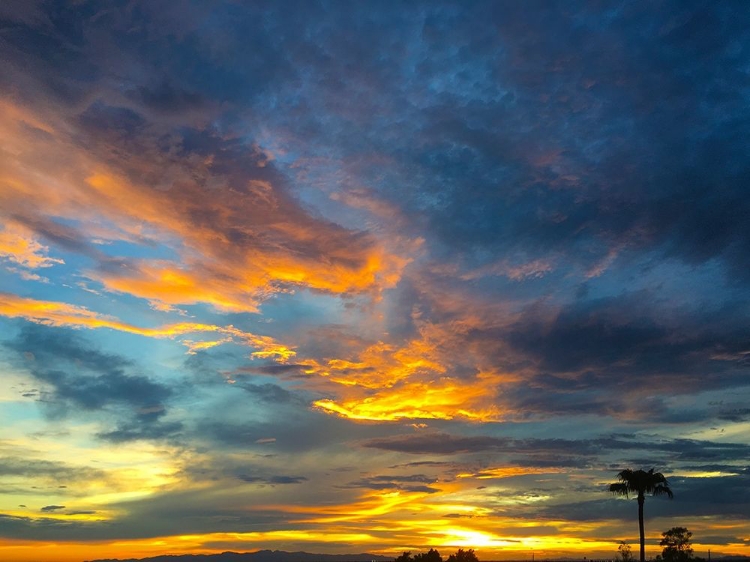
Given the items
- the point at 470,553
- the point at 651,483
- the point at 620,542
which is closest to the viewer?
the point at 651,483

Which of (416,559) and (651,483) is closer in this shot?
(651,483)

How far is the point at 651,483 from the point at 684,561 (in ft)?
58.3

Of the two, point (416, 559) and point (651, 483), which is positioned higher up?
point (651, 483)

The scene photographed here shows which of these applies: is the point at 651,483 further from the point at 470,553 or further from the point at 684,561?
the point at 470,553

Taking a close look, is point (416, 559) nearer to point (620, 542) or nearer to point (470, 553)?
point (470, 553)

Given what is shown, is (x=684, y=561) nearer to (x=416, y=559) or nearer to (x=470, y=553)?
(x=470, y=553)

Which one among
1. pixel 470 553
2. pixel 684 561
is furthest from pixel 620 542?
pixel 470 553

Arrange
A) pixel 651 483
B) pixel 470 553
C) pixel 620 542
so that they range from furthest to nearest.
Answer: pixel 620 542 < pixel 470 553 < pixel 651 483

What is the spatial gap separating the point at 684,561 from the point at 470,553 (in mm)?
27562

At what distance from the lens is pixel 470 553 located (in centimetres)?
8481

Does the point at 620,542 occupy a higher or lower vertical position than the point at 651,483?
lower

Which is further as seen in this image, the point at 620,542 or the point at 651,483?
the point at 620,542

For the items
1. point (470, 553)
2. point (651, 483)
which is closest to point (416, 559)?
point (470, 553)

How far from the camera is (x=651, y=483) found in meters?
75.9
